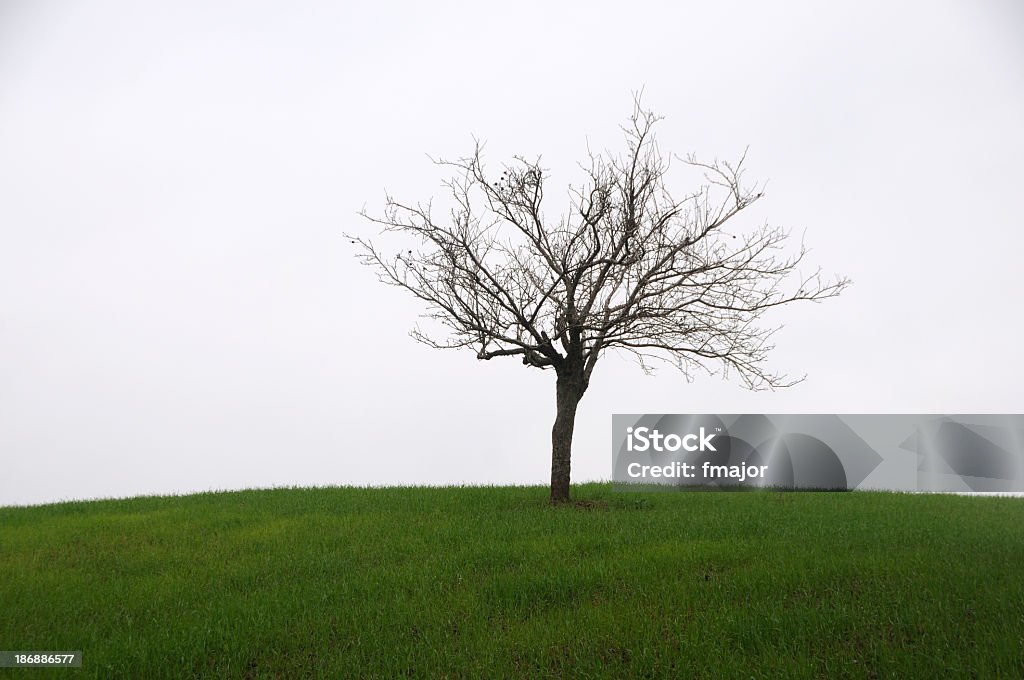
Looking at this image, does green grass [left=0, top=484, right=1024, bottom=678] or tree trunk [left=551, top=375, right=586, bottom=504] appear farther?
tree trunk [left=551, top=375, right=586, bottom=504]

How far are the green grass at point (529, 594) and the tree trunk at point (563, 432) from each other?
107cm

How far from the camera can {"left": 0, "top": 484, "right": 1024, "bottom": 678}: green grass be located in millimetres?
8844

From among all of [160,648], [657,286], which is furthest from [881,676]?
[657,286]

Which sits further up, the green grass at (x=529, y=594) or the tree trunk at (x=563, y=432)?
the tree trunk at (x=563, y=432)

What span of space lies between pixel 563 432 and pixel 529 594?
719cm

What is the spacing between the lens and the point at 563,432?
17953 mm

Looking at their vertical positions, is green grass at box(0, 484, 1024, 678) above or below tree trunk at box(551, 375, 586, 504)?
below

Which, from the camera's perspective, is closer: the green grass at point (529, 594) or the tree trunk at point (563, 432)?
the green grass at point (529, 594)

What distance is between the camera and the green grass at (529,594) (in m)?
8.84

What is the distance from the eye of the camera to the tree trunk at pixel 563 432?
17984mm

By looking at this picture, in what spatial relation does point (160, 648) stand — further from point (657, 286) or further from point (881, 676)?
point (657, 286)

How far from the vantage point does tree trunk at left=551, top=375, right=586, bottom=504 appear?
1798cm

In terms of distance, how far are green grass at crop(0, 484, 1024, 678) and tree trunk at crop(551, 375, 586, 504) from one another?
1.07 metres

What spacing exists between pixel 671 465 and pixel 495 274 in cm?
715
